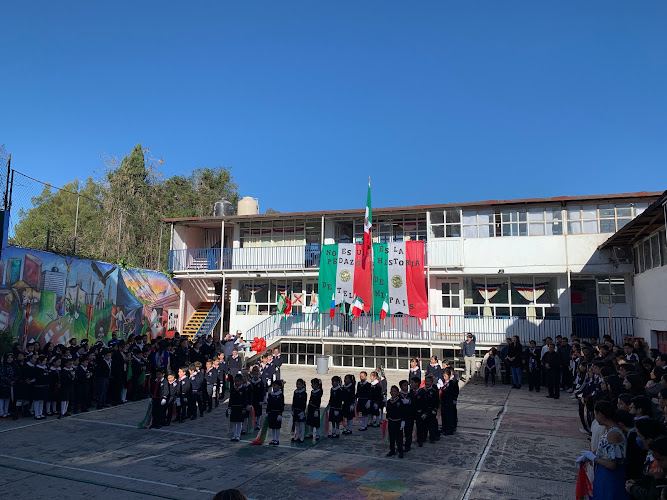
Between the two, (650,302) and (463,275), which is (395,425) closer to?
(650,302)

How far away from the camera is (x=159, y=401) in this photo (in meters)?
11.1

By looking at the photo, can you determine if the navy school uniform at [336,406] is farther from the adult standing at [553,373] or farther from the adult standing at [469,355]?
the adult standing at [469,355]

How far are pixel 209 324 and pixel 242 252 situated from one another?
4129 mm

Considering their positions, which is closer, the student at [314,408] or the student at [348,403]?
the student at [314,408]

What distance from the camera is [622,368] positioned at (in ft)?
25.1

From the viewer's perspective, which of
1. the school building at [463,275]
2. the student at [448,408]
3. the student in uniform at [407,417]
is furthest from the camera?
the school building at [463,275]

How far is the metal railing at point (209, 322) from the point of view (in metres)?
23.8

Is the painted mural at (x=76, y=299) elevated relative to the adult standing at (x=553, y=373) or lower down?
elevated

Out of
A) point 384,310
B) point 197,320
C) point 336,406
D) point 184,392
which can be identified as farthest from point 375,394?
point 197,320

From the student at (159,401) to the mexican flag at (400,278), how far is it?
35.5 feet

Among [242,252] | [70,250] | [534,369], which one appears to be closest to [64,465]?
[70,250]

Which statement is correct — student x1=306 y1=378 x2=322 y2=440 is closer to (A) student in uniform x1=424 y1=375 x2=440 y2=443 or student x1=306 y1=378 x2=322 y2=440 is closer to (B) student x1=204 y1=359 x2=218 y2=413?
(A) student in uniform x1=424 y1=375 x2=440 y2=443

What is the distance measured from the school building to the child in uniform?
10.0 m

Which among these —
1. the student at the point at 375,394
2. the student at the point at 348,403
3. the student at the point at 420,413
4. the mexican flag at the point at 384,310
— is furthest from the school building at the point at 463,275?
the student at the point at 420,413
